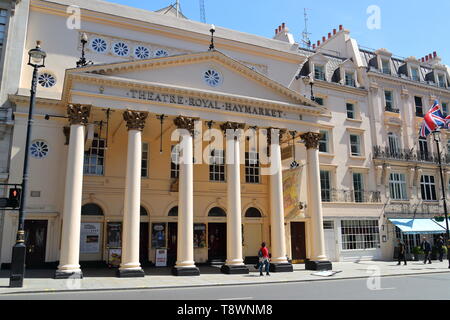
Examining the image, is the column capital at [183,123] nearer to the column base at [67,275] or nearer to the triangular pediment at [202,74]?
the triangular pediment at [202,74]

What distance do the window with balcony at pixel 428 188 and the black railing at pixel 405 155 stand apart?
147cm

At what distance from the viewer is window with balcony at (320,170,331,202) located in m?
26.8

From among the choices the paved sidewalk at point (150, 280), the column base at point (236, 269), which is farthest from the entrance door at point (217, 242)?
the column base at point (236, 269)

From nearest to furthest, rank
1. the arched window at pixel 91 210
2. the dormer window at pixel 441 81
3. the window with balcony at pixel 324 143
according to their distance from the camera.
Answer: the arched window at pixel 91 210
the window with balcony at pixel 324 143
the dormer window at pixel 441 81

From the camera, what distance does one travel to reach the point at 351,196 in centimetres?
2762

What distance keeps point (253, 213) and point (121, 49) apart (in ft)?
43.6

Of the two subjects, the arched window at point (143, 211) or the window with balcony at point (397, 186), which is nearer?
the arched window at point (143, 211)

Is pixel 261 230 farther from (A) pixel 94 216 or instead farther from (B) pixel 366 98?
(B) pixel 366 98

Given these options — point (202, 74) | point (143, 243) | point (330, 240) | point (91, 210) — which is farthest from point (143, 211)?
point (330, 240)

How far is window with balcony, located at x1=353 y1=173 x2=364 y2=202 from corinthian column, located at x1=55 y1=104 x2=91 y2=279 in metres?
19.5

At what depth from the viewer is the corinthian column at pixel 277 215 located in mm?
19750

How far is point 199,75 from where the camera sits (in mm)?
19891
